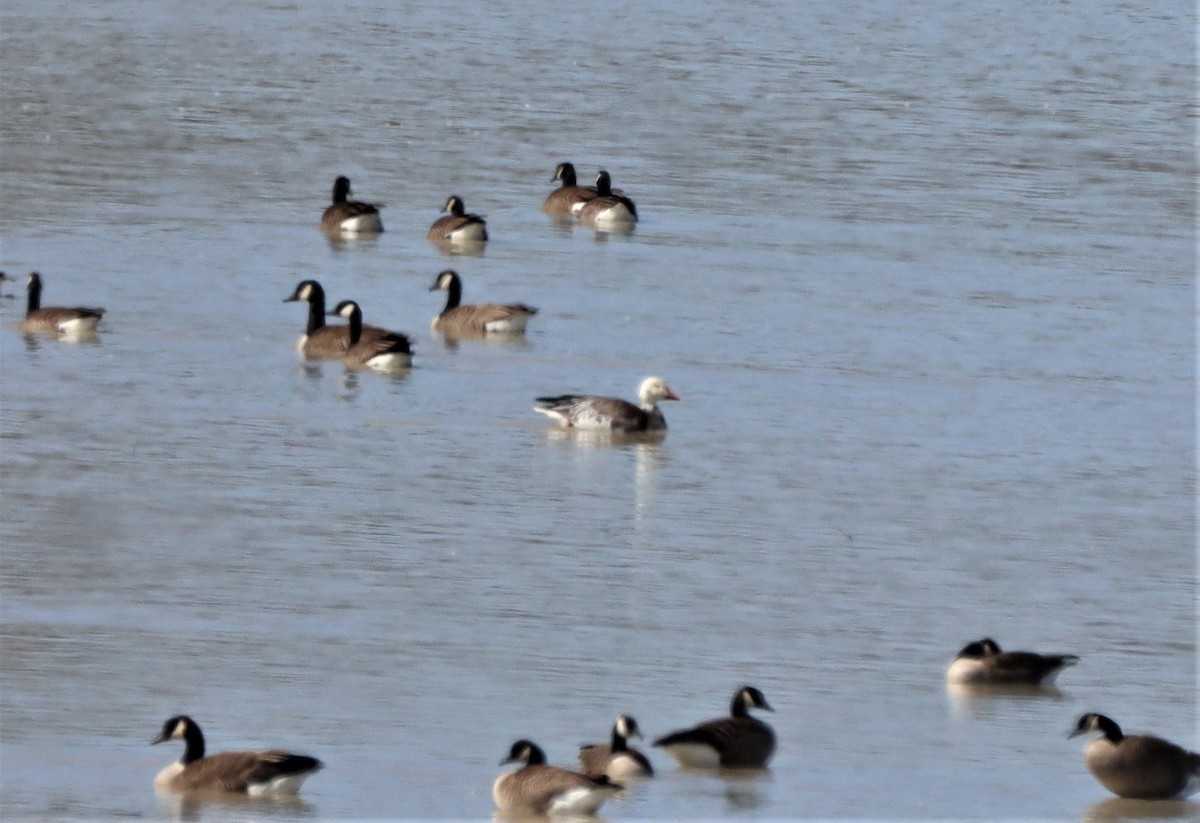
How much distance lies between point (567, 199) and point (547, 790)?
16829mm

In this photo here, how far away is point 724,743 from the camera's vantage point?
9.80 metres

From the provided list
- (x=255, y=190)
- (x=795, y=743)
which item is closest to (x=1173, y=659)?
(x=795, y=743)

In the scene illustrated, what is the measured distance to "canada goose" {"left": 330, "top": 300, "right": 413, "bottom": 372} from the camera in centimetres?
1803

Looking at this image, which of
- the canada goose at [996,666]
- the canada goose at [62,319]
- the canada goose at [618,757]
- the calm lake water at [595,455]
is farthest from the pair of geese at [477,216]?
the canada goose at [618,757]

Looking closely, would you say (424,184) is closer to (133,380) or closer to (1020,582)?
(133,380)

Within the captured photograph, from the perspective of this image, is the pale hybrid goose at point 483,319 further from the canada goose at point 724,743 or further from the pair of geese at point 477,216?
the canada goose at point 724,743

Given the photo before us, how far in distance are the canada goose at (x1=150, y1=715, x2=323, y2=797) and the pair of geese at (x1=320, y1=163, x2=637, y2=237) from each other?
45.2 feet

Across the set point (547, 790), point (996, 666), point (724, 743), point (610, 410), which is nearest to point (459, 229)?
point (610, 410)

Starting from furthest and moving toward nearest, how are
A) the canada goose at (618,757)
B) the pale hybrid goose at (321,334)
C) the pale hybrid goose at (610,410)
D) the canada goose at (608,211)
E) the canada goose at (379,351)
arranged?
the canada goose at (608,211), the pale hybrid goose at (321,334), the canada goose at (379,351), the pale hybrid goose at (610,410), the canada goose at (618,757)

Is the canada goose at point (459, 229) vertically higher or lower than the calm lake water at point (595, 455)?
higher

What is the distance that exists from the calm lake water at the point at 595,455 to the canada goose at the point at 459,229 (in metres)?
0.19

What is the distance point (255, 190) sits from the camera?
2619 cm

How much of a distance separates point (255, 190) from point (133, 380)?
923cm

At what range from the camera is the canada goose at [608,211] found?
80.4 feet
